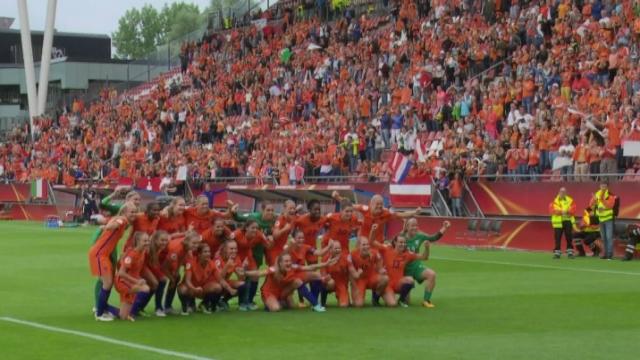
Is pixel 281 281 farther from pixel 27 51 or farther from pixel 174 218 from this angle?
pixel 27 51

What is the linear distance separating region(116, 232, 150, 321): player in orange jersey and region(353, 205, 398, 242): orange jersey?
4.21 meters

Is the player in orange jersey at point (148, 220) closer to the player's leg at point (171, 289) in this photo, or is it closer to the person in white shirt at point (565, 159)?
the player's leg at point (171, 289)

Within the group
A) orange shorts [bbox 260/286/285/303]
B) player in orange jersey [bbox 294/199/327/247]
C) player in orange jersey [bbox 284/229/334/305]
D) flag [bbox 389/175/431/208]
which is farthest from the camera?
flag [bbox 389/175/431/208]

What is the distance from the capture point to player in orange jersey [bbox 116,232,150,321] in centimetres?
1628

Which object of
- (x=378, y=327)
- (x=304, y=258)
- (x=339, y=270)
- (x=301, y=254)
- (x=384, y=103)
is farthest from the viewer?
(x=384, y=103)

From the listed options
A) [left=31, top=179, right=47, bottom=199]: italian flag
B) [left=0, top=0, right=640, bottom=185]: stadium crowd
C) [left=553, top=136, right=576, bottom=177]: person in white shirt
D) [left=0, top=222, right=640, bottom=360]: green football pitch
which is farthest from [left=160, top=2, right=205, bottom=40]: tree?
[left=0, top=222, right=640, bottom=360]: green football pitch

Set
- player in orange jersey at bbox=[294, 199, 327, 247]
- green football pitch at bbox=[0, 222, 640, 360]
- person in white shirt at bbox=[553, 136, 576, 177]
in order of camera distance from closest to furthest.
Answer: green football pitch at bbox=[0, 222, 640, 360]
player in orange jersey at bbox=[294, 199, 327, 247]
person in white shirt at bbox=[553, 136, 576, 177]

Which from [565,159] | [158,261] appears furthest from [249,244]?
[565,159]

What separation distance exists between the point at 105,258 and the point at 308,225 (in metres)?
3.91

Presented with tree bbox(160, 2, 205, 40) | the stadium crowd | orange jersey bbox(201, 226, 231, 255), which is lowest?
orange jersey bbox(201, 226, 231, 255)

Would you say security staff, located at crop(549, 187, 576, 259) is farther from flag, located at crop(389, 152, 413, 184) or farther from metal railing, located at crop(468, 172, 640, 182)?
flag, located at crop(389, 152, 413, 184)

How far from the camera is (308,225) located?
62.7 feet

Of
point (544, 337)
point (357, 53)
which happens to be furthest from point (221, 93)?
point (544, 337)

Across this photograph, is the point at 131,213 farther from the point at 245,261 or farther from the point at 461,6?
the point at 461,6
